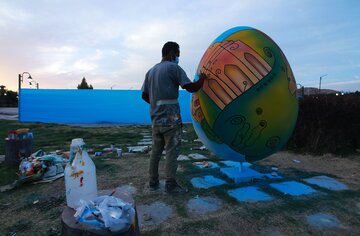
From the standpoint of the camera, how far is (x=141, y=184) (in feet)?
12.6

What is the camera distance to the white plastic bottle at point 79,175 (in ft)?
6.70

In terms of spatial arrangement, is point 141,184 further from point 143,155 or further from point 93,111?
point 93,111

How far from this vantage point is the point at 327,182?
3963 mm

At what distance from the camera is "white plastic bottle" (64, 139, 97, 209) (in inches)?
80.4

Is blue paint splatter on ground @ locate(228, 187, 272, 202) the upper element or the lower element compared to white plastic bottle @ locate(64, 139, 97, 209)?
lower

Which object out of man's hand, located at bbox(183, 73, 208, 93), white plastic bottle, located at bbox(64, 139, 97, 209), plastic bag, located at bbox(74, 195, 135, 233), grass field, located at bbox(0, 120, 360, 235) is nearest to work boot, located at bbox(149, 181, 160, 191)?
grass field, located at bbox(0, 120, 360, 235)

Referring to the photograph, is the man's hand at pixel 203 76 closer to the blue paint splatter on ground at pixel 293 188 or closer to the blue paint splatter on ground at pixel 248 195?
the blue paint splatter on ground at pixel 248 195

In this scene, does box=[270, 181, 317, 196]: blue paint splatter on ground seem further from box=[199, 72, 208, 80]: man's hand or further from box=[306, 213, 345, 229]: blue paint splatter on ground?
box=[199, 72, 208, 80]: man's hand

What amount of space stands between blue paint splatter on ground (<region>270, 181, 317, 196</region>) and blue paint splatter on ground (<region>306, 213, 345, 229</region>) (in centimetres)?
58

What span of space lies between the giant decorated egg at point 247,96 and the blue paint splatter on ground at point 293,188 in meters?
0.54

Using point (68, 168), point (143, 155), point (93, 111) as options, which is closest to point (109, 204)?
point (68, 168)

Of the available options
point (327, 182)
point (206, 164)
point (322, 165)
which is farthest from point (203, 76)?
point (322, 165)

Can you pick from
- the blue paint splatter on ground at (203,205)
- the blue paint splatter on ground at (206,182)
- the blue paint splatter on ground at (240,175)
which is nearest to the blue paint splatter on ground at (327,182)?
the blue paint splatter on ground at (240,175)

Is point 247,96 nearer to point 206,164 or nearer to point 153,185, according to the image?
point 153,185
